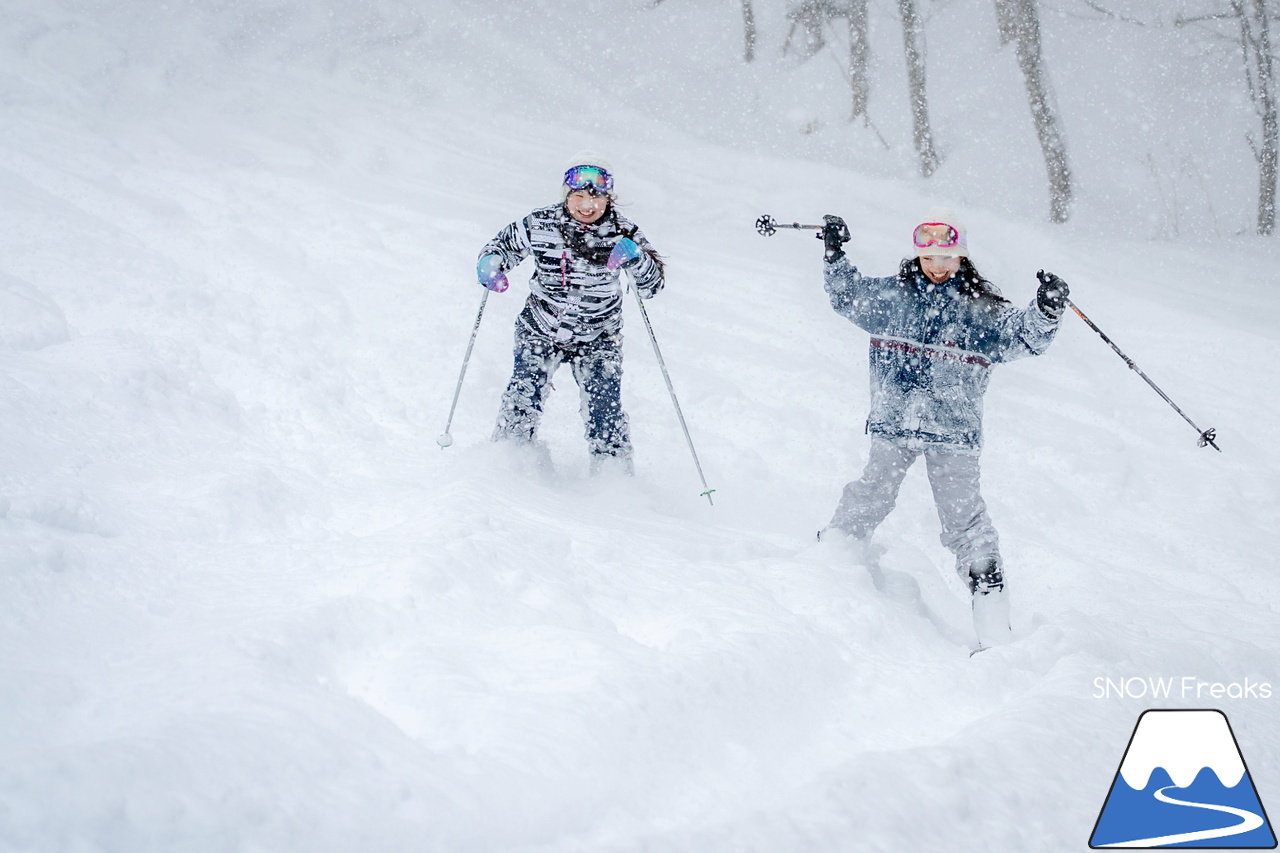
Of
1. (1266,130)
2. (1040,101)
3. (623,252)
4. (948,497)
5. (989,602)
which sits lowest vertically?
(989,602)

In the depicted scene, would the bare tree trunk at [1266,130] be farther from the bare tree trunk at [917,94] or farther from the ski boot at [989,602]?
the ski boot at [989,602]

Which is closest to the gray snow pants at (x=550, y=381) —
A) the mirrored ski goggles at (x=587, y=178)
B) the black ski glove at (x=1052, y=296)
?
the mirrored ski goggles at (x=587, y=178)

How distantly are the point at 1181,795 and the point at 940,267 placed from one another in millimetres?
2334

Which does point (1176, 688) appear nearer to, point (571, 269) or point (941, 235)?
point (941, 235)

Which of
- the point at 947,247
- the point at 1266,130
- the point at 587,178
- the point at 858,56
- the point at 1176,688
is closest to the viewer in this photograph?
the point at 1176,688

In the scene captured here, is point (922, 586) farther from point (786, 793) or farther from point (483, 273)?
point (483, 273)

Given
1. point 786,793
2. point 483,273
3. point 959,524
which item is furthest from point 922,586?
point 483,273

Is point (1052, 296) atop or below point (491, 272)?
atop

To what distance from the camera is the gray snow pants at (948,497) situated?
13.2 ft

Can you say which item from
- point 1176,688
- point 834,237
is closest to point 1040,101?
point 834,237

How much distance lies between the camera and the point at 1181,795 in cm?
245

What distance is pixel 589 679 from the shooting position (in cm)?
259

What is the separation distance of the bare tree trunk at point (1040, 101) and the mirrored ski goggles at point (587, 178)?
1078 centimetres

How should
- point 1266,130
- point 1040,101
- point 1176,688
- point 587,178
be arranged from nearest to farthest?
point 1176,688 < point 587,178 < point 1040,101 < point 1266,130
